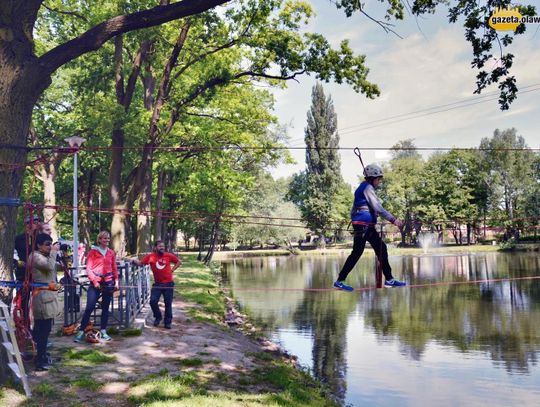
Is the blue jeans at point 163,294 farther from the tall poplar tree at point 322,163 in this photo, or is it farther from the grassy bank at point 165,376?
the tall poplar tree at point 322,163

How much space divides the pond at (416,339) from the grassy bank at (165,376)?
1.94 meters

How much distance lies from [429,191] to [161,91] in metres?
59.1

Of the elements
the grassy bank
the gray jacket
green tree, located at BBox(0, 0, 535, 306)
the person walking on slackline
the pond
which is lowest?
the pond

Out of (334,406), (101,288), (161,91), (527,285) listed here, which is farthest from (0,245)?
(527,285)

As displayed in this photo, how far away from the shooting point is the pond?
12.7 m

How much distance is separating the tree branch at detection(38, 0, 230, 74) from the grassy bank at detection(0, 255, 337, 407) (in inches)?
199

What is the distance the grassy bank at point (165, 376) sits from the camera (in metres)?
7.42

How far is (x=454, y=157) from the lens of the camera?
72125 millimetres

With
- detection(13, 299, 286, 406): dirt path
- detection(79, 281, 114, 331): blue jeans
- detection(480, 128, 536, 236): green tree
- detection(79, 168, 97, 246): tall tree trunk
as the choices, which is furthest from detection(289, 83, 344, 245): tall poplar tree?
detection(79, 281, 114, 331): blue jeans

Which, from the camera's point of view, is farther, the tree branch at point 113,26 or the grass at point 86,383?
the grass at point 86,383

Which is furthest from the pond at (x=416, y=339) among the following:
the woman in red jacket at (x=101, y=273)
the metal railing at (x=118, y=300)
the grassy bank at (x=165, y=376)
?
the woman in red jacket at (x=101, y=273)

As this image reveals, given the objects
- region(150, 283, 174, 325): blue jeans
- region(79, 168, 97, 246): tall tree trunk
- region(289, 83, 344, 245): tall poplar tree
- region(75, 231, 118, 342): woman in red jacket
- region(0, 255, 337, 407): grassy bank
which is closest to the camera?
region(0, 255, 337, 407): grassy bank

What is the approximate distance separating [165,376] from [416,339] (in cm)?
1190

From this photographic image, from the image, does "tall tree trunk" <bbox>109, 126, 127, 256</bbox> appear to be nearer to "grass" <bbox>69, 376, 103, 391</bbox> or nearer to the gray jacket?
the gray jacket
